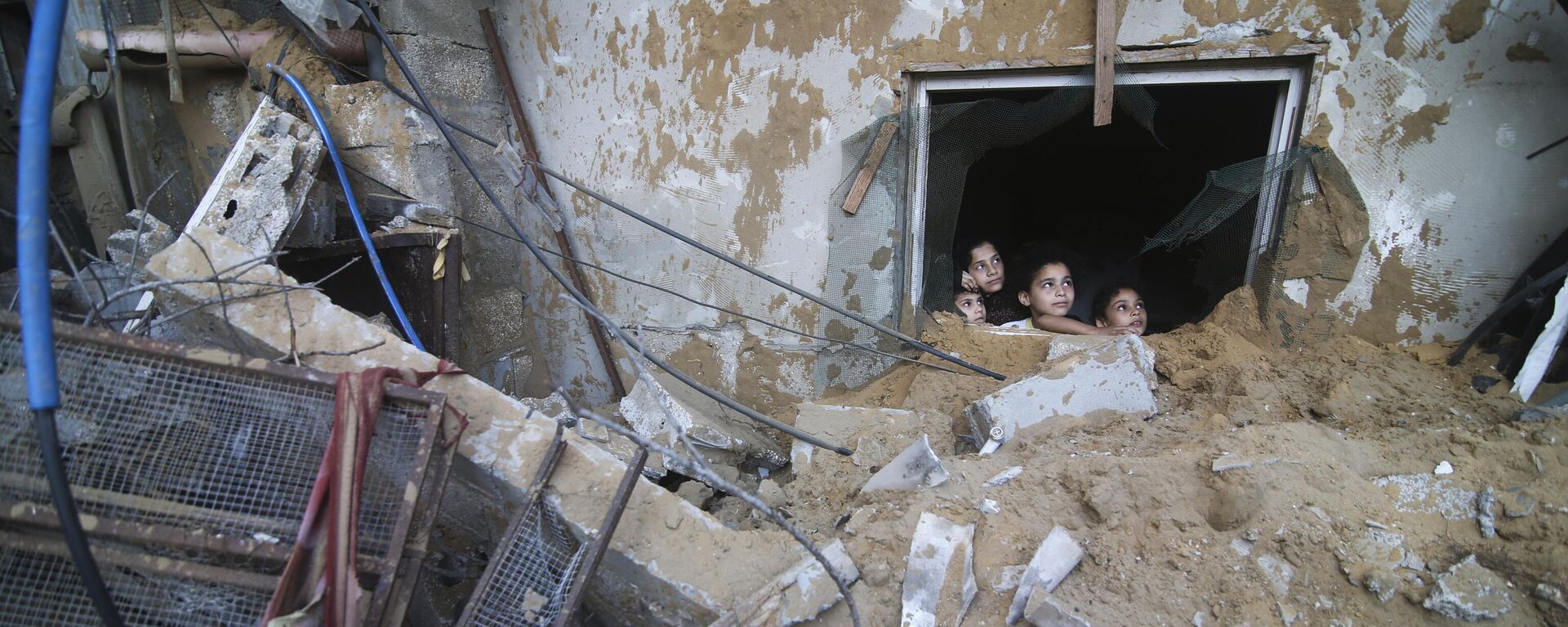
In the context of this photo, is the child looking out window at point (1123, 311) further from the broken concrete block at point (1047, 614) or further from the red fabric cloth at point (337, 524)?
the red fabric cloth at point (337, 524)

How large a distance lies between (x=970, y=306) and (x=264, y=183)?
10.9 feet

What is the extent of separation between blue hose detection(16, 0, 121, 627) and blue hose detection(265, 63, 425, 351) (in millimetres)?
1852

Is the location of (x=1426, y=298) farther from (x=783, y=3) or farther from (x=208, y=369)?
(x=208, y=369)

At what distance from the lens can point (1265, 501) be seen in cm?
217

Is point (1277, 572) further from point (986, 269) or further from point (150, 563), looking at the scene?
point (150, 563)

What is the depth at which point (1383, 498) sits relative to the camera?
2.17 metres

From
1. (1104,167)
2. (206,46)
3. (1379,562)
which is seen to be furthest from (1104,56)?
(206,46)

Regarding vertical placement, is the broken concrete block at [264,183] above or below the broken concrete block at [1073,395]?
above

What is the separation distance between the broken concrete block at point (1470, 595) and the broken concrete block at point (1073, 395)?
42.3 inches

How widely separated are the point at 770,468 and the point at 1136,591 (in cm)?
193

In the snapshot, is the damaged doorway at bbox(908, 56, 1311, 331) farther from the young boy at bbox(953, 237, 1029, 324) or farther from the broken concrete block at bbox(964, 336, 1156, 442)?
the broken concrete block at bbox(964, 336, 1156, 442)

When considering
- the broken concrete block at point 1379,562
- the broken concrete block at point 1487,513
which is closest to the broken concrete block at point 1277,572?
the broken concrete block at point 1379,562

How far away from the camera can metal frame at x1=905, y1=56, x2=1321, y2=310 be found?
117 inches

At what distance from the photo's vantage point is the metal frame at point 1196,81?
2.98m
